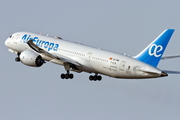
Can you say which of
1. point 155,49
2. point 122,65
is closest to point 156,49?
point 155,49

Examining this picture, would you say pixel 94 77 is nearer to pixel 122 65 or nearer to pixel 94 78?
pixel 94 78

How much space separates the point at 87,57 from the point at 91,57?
2.18ft

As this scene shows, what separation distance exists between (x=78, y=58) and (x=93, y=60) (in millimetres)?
2596

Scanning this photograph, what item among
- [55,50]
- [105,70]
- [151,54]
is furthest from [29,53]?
[151,54]

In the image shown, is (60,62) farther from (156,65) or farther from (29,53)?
(156,65)

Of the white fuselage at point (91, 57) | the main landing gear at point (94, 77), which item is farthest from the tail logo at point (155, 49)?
the main landing gear at point (94, 77)

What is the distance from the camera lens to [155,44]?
7838cm

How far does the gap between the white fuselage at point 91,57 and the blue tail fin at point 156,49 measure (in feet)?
2.67

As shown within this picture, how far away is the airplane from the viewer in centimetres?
7825

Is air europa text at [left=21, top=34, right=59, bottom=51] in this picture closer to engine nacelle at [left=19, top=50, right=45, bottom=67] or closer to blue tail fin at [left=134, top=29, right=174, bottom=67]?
engine nacelle at [left=19, top=50, right=45, bottom=67]

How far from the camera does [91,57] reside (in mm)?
83625

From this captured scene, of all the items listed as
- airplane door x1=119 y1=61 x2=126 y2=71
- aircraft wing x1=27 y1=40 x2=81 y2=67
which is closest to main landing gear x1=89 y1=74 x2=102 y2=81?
aircraft wing x1=27 y1=40 x2=81 y2=67

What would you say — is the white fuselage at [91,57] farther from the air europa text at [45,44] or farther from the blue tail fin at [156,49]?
the blue tail fin at [156,49]

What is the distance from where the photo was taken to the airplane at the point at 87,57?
78250 millimetres
